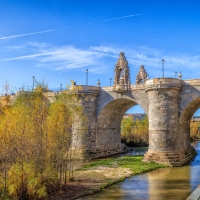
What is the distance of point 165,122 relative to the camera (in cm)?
2105

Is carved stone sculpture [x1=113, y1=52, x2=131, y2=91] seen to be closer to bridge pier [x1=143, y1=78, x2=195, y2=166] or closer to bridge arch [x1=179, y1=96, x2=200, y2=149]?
bridge pier [x1=143, y1=78, x2=195, y2=166]

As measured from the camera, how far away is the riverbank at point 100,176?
12.3m

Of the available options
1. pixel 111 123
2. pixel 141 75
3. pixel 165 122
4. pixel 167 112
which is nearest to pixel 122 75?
pixel 141 75

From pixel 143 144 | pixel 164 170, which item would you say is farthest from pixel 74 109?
pixel 143 144

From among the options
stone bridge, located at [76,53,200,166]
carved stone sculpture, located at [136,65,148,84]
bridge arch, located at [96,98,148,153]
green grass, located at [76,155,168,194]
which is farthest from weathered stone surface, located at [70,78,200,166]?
carved stone sculpture, located at [136,65,148,84]

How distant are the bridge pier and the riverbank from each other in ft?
4.57

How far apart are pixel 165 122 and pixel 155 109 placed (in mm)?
1323

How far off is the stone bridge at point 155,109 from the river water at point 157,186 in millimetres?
2680

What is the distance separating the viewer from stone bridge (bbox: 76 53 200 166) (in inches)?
827

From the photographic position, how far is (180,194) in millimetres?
12656

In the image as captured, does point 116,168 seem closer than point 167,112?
Yes

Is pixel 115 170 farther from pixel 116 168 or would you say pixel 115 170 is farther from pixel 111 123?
pixel 111 123

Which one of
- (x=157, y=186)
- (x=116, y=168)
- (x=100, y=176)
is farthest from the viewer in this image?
(x=116, y=168)

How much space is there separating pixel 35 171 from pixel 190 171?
454 inches
